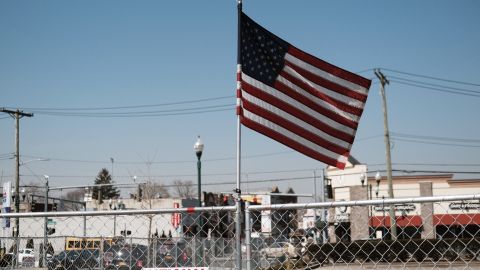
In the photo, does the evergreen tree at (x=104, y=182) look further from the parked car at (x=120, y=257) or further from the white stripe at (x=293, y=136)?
the white stripe at (x=293, y=136)

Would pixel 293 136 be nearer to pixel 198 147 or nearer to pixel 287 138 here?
pixel 287 138

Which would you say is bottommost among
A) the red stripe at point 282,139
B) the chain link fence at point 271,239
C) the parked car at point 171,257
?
the parked car at point 171,257

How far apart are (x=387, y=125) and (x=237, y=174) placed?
105 ft

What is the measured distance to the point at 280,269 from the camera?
43.0 ft

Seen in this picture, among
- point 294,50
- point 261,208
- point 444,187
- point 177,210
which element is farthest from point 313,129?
point 444,187

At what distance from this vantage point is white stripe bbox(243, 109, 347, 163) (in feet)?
17.7

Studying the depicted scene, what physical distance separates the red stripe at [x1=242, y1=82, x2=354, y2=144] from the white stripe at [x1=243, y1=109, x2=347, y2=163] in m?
0.18

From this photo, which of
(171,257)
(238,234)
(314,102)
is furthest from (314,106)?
(171,257)

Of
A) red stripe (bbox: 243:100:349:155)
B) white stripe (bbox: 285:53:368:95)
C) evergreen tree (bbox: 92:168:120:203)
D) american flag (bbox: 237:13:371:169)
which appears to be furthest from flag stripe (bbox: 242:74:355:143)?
evergreen tree (bbox: 92:168:120:203)

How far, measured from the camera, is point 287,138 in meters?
5.54

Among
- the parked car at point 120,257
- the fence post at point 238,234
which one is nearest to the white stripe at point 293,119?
the fence post at point 238,234

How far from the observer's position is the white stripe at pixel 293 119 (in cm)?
544

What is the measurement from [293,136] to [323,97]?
20.8 inches

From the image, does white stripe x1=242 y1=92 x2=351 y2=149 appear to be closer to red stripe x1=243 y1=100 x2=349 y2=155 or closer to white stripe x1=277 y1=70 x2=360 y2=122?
red stripe x1=243 y1=100 x2=349 y2=155
